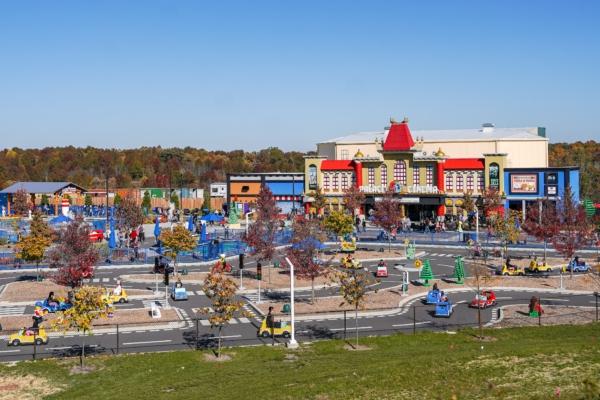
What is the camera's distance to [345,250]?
5828 centimetres

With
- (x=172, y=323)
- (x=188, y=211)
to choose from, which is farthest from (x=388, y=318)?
(x=188, y=211)

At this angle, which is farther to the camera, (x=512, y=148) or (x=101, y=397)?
(x=512, y=148)

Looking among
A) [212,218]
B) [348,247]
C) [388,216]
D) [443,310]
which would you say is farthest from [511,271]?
[212,218]

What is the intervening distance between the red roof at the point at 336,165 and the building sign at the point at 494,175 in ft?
55.5

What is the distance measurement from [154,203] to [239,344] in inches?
3297

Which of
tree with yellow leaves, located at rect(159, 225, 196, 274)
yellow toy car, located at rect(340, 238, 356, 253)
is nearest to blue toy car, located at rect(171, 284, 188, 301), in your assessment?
tree with yellow leaves, located at rect(159, 225, 196, 274)

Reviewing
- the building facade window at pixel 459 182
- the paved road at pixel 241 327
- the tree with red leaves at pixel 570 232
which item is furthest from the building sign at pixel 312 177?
the paved road at pixel 241 327

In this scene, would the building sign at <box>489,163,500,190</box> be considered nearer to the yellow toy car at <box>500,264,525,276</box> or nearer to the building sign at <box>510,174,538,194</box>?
the building sign at <box>510,174,538,194</box>

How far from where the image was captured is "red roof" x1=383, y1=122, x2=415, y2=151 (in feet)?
280

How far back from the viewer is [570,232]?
44.9 m

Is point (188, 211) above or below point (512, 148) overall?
below

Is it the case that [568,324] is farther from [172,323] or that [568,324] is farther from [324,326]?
[172,323]

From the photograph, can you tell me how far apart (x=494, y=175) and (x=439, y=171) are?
611cm

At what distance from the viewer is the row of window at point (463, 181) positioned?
81.2 metres
